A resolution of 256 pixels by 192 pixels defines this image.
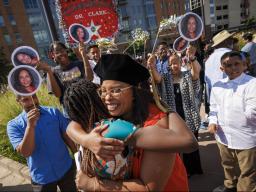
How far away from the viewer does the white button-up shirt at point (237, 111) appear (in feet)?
7.78

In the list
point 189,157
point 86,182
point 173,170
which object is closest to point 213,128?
point 189,157

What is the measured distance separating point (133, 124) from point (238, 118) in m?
1.72

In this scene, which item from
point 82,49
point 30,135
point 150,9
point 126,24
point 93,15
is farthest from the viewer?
point 150,9

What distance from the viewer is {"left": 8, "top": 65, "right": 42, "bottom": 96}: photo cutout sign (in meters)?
2.10

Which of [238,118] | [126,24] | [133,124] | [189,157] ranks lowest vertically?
[189,157]

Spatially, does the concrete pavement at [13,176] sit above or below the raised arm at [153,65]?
below

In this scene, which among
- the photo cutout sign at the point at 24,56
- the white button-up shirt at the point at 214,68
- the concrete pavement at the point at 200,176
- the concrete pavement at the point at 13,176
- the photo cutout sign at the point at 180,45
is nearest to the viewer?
the photo cutout sign at the point at 24,56

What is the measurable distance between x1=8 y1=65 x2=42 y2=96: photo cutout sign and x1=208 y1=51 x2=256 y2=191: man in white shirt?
1.95 metres

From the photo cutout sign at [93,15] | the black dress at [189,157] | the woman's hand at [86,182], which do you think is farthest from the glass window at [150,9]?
the woman's hand at [86,182]

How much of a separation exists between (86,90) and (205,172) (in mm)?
2636

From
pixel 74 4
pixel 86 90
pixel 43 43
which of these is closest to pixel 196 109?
pixel 86 90

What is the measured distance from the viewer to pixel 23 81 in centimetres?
212

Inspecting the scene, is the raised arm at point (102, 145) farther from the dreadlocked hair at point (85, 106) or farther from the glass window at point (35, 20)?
the glass window at point (35, 20)

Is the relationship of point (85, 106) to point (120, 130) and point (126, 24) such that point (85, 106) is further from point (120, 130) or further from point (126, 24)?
point (126, 24)
